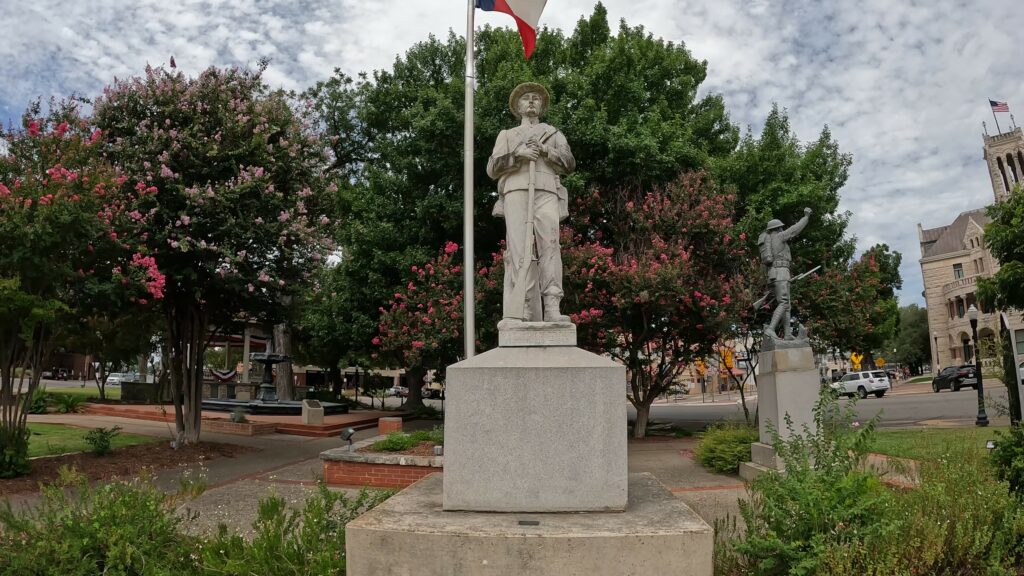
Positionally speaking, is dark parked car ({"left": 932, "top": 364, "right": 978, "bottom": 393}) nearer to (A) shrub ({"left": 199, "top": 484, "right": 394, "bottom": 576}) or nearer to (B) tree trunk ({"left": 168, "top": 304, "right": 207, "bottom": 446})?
(B) tree trunk ({"left": 168, "top": 304, "right": 207, "bottom": 446})

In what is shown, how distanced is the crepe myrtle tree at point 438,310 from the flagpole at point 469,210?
11.2 feet

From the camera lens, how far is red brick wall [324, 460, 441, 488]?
30.8 ft

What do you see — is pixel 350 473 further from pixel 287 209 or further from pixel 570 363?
pixel 570 363

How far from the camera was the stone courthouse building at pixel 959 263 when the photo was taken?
2571 inches

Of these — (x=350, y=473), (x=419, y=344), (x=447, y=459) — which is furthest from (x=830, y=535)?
(x=419, y=344)

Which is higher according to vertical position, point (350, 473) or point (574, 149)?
point (574, 149)

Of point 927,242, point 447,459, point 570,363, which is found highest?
point 927,242

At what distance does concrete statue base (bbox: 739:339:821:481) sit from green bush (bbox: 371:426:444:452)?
5.05m

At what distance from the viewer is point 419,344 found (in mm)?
A: 13758

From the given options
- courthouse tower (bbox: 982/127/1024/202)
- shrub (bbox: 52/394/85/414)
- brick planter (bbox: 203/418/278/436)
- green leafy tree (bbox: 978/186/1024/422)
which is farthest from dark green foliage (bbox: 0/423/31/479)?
courthouse tower (bbox: 982/127/1024/202)

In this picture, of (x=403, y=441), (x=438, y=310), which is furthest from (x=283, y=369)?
(x=403, y=441)

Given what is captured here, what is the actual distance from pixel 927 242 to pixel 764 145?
75383mm

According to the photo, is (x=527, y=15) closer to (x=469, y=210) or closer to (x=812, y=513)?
(x=469, y=210)

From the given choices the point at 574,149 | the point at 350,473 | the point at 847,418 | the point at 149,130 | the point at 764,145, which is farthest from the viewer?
the point at 764,145
